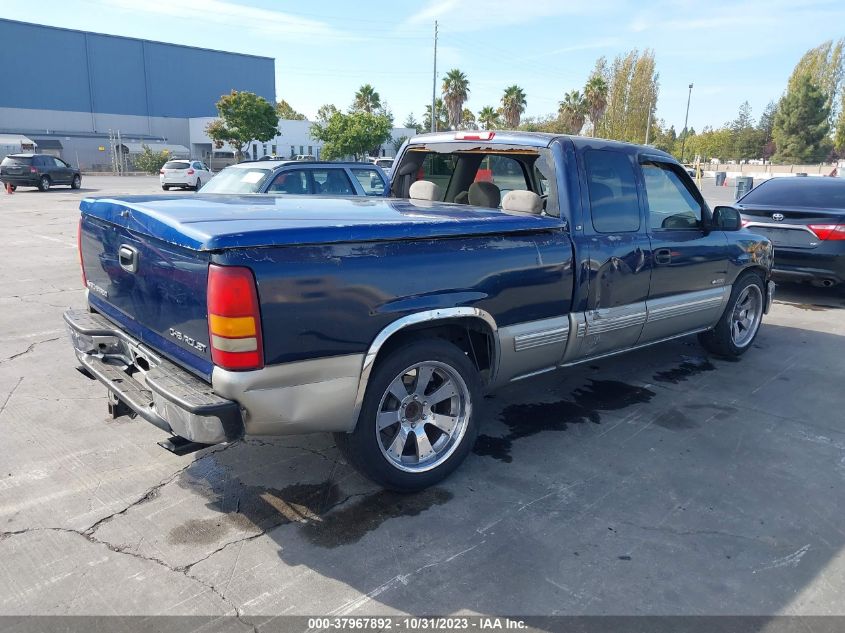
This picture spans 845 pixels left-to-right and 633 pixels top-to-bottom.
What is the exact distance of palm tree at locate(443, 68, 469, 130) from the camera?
192 feet

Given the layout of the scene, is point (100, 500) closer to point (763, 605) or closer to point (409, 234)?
point (409, 234)

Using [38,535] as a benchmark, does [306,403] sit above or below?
above

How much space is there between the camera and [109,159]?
61938mm

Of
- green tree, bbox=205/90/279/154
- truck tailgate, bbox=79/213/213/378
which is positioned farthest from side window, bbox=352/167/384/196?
green tree, bbox=205/90/279/154

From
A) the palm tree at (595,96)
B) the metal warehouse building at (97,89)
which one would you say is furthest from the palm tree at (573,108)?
the metal warehouse building at (97,89)

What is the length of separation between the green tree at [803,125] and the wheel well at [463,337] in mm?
78854

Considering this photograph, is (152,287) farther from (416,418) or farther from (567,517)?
(567,517)

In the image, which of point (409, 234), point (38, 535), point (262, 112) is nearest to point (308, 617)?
point (38, 535)

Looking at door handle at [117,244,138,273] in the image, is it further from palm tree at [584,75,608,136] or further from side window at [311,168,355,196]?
palm tree at [584,75,608,136]

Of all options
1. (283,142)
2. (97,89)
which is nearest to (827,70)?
(283,142)

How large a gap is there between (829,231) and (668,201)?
422 centimetres

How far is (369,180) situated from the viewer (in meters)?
9.93

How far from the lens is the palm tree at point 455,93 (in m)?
58.6

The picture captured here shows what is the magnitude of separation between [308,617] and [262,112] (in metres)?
54.3
